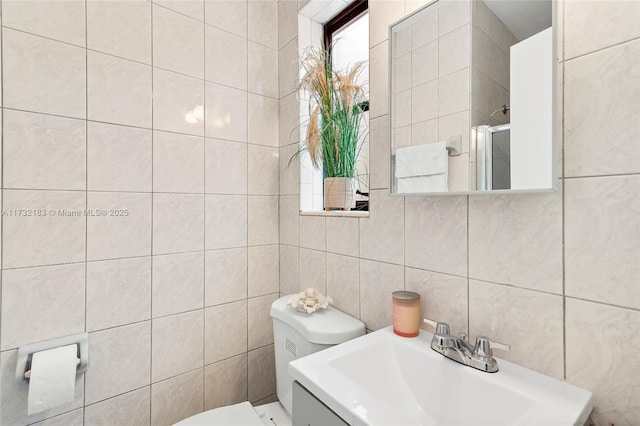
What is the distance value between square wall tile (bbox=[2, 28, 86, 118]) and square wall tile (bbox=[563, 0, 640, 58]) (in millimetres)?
1462

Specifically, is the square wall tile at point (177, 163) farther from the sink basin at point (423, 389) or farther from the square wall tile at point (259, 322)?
the sink basin at point (423, 389)

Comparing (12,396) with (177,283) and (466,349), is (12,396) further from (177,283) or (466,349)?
(466,349)

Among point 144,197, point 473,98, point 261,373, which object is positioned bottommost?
point 261,373

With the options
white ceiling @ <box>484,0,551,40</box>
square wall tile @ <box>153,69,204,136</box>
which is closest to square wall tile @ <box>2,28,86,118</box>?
square wall tile @ <box>153,69,204,136</box>

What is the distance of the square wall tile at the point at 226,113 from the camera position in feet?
4.62

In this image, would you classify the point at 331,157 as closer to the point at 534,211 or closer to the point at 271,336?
the point at 534,211

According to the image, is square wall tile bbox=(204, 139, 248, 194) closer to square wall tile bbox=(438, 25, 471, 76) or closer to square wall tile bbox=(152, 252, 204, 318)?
square wall tile bbox=(152, 252, 204, 318)

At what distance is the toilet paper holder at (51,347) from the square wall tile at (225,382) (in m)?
0.48

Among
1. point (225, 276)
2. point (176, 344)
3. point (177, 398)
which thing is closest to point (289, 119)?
point (225, 276)

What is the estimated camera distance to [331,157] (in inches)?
52.7

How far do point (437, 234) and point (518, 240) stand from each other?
22 centimetres

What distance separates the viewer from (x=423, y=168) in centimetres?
93

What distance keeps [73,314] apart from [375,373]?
3.45 ft

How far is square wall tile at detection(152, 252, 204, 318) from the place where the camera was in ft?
4.19
